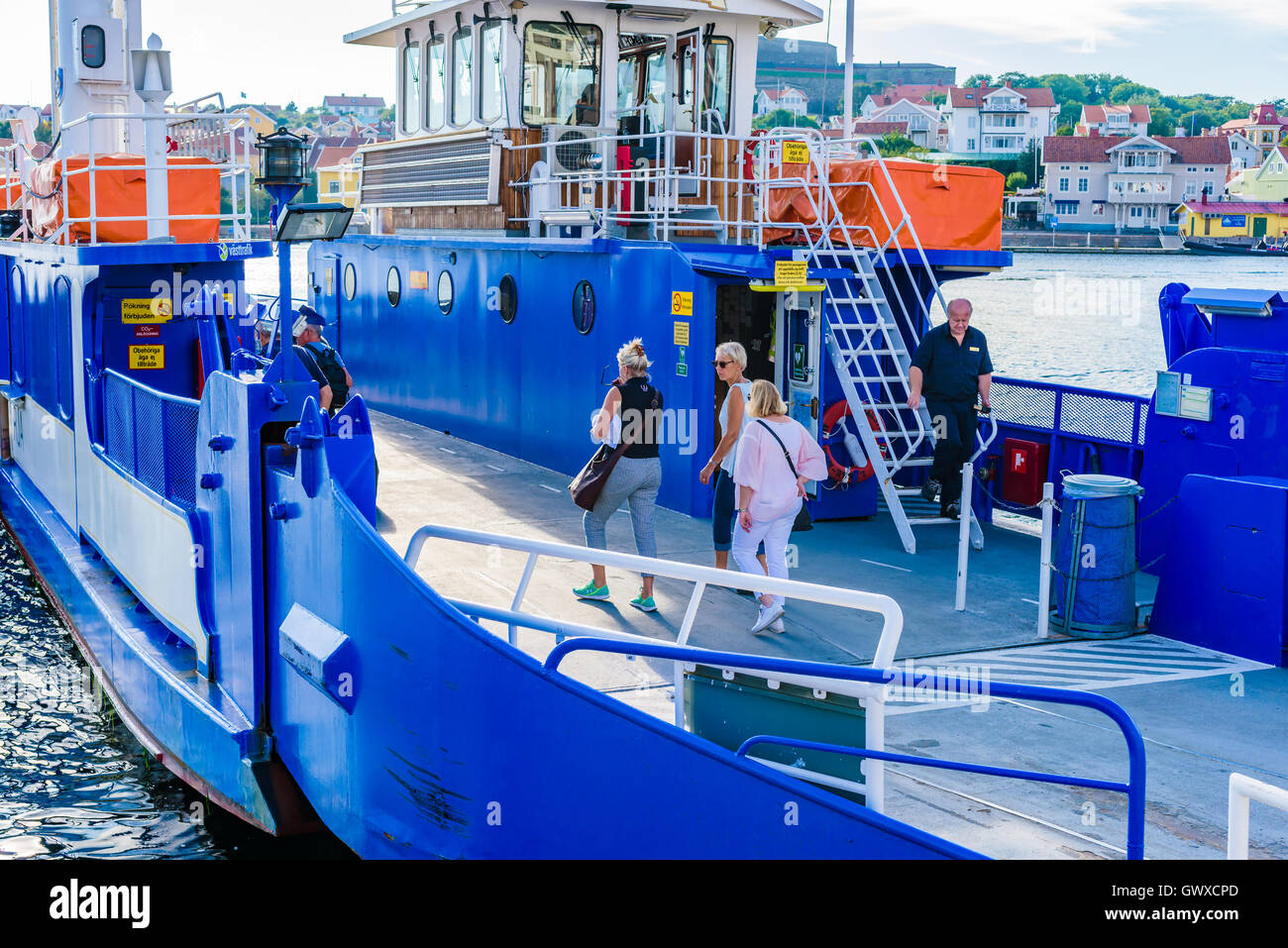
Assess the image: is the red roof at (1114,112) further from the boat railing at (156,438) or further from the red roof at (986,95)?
the boat railing at (156,438)

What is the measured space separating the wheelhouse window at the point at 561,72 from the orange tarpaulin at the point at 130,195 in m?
6.07

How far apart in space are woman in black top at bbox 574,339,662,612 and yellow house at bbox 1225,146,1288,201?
422 feet

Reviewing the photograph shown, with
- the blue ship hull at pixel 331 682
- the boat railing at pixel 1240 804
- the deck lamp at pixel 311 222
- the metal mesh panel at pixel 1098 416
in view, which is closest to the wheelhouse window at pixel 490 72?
the blue ship hull at pixel 331 682

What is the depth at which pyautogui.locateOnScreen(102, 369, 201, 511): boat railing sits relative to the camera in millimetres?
7609

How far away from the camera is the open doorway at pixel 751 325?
14055 millimetres

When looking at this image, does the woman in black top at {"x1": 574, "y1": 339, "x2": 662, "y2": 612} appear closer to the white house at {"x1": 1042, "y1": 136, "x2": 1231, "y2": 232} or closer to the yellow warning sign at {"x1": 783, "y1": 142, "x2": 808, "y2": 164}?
the yellow warning sign at {"x1": 783, "y1": 142, "x2": 808, "y2": 164}

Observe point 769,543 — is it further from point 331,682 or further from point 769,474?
point 331,682

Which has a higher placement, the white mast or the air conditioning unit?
the white mast

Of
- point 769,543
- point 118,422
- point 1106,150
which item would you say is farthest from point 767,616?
point 1106,150

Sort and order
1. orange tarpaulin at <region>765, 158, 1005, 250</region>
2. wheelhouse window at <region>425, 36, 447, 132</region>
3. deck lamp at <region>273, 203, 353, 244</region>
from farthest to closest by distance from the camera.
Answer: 1. wheelhouse window at <region>425, 36, 447, 132</region>
2. orange tarpaulin at <region>765, 158, 1005, 250</region>
3. deck lamp at <region>273, 203, 353, 244</region>

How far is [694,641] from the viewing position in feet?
28.7

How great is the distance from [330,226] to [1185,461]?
24.1 feet

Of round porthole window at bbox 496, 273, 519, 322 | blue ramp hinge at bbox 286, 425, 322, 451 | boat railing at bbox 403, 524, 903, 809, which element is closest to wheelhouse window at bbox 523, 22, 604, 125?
round porthole window at bbox 496, 273, 519, 322

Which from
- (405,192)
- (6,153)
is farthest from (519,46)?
(6,153)
